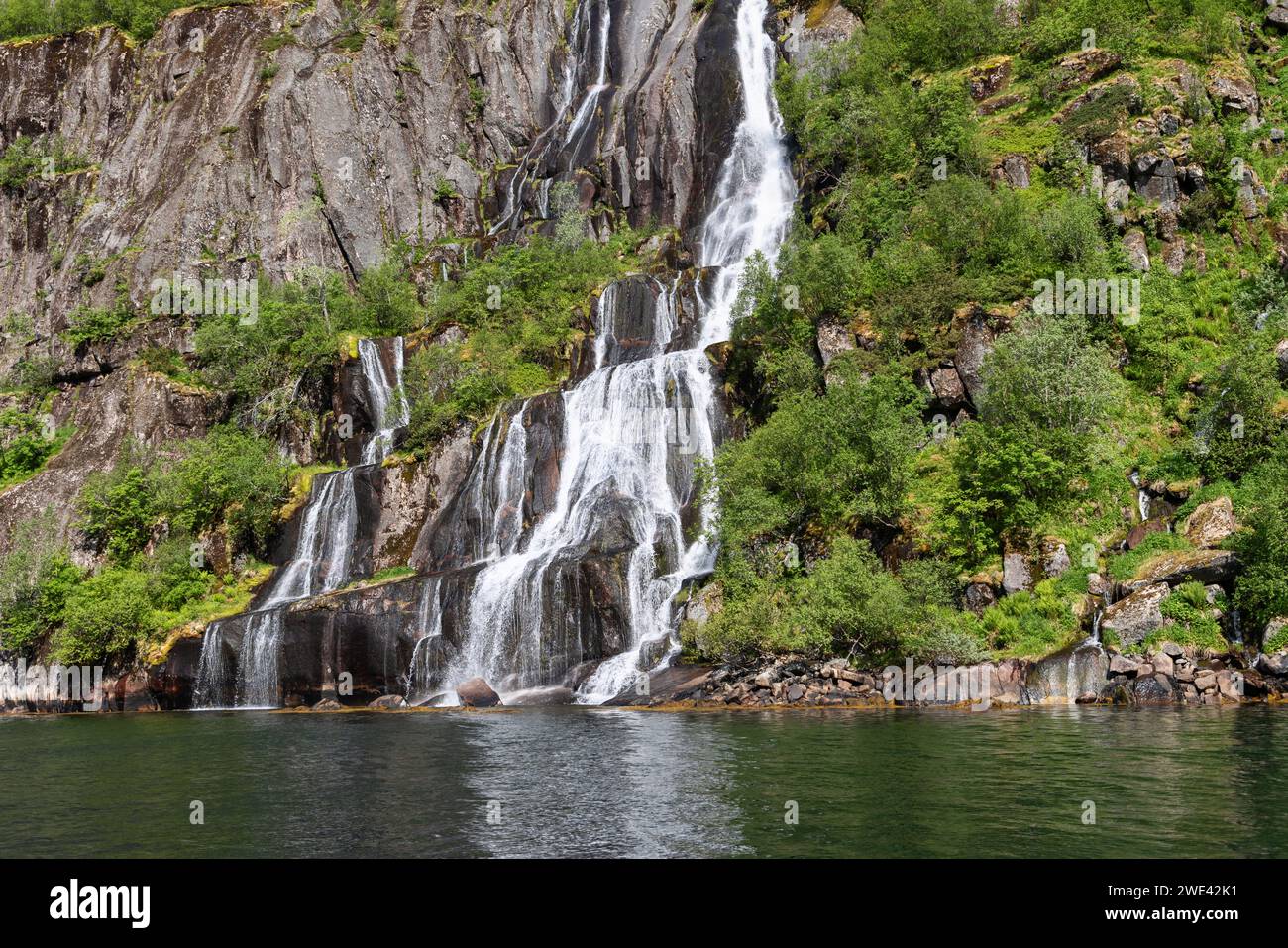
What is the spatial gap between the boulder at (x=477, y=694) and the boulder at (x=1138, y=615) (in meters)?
22.8

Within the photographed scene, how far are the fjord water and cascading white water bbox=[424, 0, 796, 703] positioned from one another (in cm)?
1077

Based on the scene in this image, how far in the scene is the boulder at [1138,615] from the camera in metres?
29.1

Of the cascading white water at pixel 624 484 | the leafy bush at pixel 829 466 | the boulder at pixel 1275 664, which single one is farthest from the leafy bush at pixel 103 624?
the boulder at pixel 1275 664

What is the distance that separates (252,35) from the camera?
282 feet

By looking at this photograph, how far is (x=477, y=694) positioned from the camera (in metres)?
37.5

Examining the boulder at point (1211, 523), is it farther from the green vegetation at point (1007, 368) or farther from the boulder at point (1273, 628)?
the boulder at point (1273, 628)

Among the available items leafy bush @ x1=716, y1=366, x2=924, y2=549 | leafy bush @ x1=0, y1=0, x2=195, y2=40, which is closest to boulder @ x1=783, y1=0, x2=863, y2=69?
leafy bush @ x1=716, y1=366, x2=924, y2=549

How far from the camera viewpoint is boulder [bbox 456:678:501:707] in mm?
37188

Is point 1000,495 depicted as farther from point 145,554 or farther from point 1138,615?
point 145,554

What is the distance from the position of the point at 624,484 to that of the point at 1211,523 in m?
25.1

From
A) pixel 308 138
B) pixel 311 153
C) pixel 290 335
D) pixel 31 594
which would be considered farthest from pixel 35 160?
pixel 31 594

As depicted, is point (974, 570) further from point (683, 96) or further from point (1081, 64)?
point (683, 96)

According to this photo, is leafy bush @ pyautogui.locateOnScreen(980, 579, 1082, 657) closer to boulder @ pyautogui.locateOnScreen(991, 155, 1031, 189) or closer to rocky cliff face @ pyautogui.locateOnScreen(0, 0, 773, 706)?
boulder @ pyautogui.locateOnScreen(991, 155, 1031, 189)
